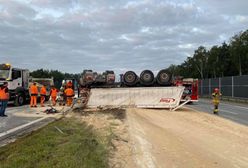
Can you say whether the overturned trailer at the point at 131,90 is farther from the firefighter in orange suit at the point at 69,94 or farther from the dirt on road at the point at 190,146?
the dirt on road at the point at 190,146

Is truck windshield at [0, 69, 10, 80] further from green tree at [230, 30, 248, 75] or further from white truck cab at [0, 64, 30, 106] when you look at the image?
green tree at [230, 30, 248, 75]

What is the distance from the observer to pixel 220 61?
125 m

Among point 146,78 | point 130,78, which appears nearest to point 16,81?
point 130,78

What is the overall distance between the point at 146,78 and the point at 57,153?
61.2 feet

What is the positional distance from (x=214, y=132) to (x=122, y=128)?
11.5 ft

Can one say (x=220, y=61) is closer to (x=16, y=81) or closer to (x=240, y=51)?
(x=240, y=51)

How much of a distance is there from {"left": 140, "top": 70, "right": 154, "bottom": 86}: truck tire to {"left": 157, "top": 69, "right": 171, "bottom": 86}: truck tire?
0.47 meters

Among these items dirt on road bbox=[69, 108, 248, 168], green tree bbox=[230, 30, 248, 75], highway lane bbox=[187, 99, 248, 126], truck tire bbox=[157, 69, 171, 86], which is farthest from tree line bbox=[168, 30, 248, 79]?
dirt on road bbox=[69, 108, 248, 168]

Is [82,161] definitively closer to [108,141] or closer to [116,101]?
[108,141]

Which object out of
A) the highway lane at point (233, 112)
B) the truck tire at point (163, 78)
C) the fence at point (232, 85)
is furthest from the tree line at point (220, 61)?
the truck tire at point (163, 78)

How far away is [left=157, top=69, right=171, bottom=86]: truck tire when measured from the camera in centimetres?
2931

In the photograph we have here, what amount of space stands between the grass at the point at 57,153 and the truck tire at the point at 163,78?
1514cm

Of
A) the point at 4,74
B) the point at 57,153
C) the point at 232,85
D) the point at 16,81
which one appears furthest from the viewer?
the point at 232,85

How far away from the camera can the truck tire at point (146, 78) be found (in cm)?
2931
